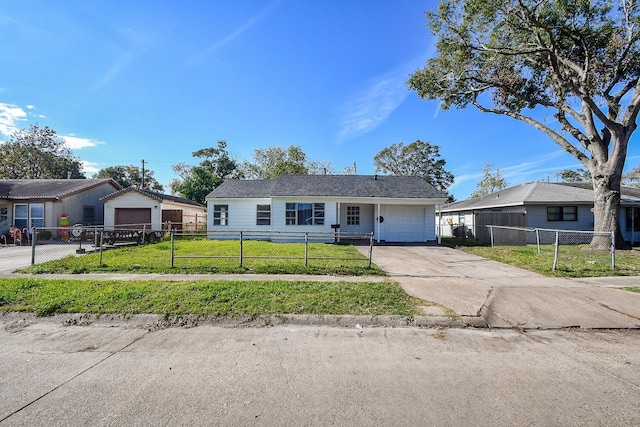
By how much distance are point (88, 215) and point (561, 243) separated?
3366 cm

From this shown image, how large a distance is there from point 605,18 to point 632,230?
13115mm

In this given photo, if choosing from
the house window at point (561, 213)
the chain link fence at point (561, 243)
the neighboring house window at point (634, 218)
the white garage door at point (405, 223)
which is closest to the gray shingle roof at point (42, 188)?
the white garage door at point (405, 223)

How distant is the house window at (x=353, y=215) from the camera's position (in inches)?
800

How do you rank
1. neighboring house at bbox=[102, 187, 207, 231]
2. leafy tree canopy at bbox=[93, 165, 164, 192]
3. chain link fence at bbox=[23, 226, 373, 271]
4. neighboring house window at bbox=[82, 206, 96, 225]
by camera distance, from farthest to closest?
leafy tree canopy at bbox=[93, 165, 164, 192] → neighboring house window at bbox=[82, 206, 96, 225] → neighboring house at bbox=[102, 187, 207, 231] → chain link fence at bbox=[23, 226, 373, 271]

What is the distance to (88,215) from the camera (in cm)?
2305

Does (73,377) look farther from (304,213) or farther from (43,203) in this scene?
(43,203)

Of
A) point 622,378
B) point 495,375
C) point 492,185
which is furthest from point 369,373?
point 492,185

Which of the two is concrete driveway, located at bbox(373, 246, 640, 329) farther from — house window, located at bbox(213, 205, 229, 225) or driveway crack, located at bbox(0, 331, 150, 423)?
house window, located at bbox(213, 205, 229, 225)

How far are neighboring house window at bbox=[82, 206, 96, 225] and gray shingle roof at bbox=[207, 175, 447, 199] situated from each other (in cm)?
1076

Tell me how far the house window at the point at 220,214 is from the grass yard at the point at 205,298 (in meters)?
12.9

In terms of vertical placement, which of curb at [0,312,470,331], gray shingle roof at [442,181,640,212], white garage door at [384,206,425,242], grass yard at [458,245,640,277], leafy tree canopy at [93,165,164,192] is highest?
leafy tree canopy at [93,165,164,192]

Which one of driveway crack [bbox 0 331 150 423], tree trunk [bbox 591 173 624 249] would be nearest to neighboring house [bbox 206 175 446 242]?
tree trunk [bbox 591 173 624 249]

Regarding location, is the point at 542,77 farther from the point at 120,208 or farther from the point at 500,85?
the point at 120,208

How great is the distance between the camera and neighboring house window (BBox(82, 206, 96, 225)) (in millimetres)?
22469
